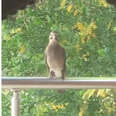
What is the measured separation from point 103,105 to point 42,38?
0.51 meters

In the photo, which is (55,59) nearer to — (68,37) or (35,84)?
(35,84)

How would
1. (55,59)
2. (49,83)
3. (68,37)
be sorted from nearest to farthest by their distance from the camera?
1. (49,83)
2. (55,59)
3. (68,37)

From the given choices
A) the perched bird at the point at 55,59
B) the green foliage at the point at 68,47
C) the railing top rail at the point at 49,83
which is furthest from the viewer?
the green foliage at the point at 68,47

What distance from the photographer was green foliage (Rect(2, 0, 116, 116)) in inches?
77.9

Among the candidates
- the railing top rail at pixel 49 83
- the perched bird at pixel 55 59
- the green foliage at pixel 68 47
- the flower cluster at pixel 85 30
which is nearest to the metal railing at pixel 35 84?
the railing top rail at pixel 49 83

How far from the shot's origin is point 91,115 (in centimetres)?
193

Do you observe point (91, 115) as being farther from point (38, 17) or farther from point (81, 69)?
point (38, 17)

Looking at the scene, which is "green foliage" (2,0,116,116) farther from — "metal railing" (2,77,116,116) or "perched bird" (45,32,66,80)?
"metal railing" (2,77,116,116)

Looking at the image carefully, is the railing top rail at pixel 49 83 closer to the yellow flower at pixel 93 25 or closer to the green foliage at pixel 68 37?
the green foliage at pixel 68 37

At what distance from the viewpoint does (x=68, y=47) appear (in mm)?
2039

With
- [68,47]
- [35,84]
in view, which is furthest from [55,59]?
[68,47]

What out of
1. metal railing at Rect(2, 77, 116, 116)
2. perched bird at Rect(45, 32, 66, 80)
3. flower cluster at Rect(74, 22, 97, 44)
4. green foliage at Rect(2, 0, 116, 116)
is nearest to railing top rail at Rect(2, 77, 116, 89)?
metal railing at Rect(2, 77, 116, 116)

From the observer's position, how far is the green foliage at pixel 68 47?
198cm

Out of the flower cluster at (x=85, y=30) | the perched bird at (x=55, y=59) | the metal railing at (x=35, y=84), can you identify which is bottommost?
the metal railing at (x=35, y=84)
